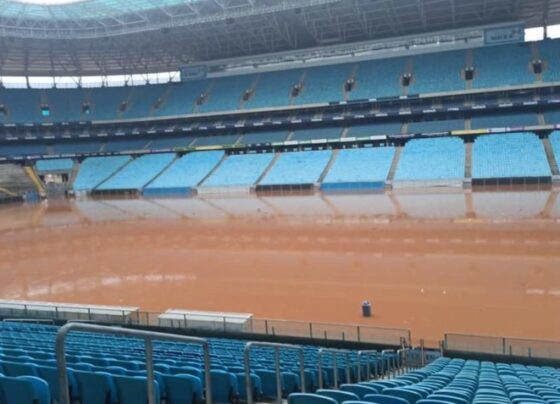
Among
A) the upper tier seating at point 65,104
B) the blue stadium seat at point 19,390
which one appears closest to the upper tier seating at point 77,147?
the upper tier seating at point 65,104

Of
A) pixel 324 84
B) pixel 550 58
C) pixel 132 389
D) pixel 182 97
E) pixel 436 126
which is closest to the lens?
pixel 132 389

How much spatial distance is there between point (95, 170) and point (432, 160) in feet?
141

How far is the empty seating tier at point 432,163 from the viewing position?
1803 inches

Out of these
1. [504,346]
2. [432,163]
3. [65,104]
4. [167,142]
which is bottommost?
[504,346]

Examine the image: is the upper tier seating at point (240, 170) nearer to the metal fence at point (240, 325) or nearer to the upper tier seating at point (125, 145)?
the upper tier seating at point (125, 145)

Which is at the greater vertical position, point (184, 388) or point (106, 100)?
point (106, 100)

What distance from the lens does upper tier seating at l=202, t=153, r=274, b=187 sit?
53.9m

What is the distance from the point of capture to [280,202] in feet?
131

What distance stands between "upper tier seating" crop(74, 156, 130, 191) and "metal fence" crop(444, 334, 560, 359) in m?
57.6

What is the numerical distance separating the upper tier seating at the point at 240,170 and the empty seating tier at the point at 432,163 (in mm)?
15560

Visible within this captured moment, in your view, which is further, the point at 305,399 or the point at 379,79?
the point at 379,79

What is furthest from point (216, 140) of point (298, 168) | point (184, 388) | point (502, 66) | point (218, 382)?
point (184, 388)

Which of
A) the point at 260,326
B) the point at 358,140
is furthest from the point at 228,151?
the point at 260,326

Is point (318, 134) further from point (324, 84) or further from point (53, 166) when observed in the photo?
point (53, 166)
